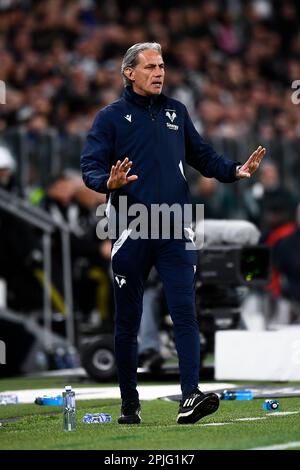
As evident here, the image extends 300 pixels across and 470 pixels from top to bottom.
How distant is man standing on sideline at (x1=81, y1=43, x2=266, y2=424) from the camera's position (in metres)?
8.38

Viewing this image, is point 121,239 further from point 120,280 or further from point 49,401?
point 49,401

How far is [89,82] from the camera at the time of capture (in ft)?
67.2

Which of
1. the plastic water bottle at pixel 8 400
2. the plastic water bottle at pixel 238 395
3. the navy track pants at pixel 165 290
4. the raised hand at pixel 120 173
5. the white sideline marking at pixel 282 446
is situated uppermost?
the raised hand at pixel 120 173

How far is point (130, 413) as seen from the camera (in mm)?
8656

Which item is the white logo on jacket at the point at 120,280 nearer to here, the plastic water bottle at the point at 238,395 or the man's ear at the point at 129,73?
the man's ear at the point at 129,73

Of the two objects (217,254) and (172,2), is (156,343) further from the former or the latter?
(172,2)

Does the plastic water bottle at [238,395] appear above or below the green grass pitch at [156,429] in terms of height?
below

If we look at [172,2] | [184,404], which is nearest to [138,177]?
[184,404]

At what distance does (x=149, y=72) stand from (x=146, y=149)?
47 cm

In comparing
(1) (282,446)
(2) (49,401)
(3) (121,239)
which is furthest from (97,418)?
(1) (282,446)

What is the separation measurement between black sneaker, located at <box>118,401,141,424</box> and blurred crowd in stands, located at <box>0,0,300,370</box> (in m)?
6.88

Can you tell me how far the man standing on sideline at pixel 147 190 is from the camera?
838 cm

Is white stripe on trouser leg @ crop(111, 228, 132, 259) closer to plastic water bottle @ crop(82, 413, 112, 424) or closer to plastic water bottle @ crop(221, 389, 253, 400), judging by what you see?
plastic water bottle @ crop(82, 413, 112, 424)

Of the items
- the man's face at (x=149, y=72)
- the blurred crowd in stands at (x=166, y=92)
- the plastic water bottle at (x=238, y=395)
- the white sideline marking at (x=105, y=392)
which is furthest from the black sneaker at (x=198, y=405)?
the blurred crowd in stands at (x=166, y=92)
